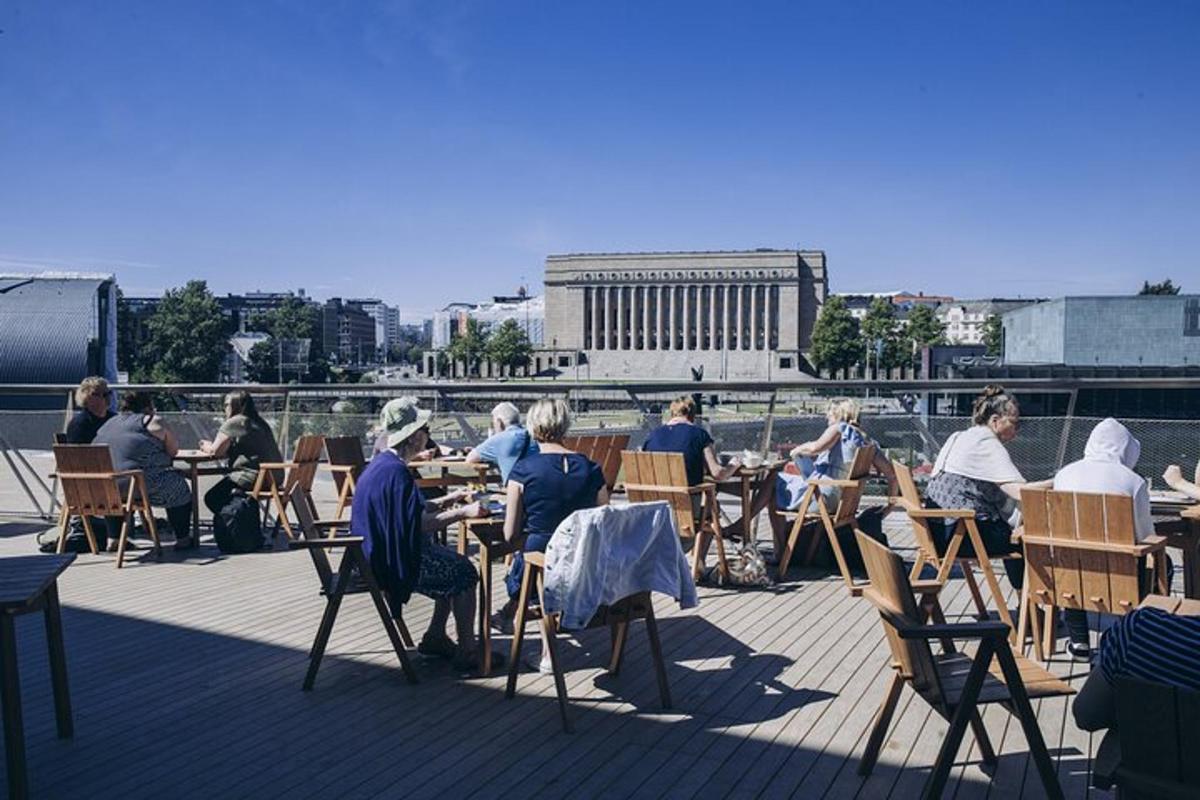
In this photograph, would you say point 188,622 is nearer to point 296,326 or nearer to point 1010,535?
point 1010,535

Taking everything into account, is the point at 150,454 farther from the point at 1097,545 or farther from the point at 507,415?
the point at 1097,545

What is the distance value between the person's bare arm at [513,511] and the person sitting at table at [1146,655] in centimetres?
304

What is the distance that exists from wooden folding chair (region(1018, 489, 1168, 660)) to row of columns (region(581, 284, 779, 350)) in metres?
107

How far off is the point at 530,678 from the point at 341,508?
4231mm

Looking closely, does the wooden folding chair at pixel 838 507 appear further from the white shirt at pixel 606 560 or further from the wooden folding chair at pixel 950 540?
the white shirt at pixel 606 560

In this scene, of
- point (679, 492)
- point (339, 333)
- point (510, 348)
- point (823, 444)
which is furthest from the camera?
point (339, 333)

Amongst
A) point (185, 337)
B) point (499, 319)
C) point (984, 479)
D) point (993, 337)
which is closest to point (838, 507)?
point (984, 479)

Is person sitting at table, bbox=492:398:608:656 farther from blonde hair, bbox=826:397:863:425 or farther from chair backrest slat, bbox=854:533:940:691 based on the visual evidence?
blonde hair, bbox=826:397:863:425

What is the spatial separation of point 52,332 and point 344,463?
191 feet

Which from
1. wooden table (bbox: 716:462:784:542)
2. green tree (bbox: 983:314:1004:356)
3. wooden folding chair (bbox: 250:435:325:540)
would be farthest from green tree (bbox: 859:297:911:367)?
wooden table (bbox: 716:462:784:542)

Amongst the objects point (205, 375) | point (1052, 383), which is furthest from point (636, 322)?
point (1052, 383)

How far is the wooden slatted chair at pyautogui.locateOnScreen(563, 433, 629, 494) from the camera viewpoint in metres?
8.97

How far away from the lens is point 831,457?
25.9ft

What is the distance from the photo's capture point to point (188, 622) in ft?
21.7
